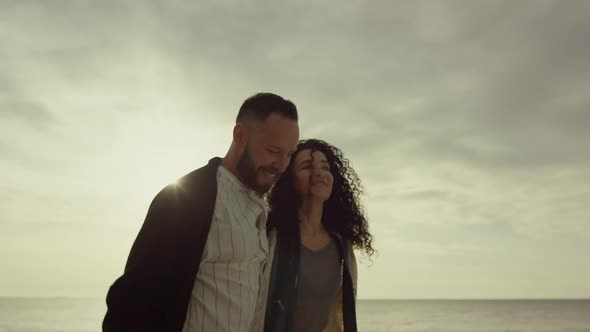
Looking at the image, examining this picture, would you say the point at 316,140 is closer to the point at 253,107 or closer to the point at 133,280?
the point at 253,107

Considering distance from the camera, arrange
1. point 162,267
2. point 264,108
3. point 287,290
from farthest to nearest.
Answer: point 287,290 < point 264,108 < point 162,267

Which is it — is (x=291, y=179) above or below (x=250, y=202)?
above

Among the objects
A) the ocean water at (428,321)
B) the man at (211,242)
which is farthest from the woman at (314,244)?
the ocean water at (428,321)

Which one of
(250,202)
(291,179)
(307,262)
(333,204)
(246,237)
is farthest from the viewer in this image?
(333,204)

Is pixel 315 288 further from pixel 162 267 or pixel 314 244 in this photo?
pixel 162 267

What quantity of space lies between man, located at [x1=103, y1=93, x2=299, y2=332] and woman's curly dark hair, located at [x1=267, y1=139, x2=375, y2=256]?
7.40 ft

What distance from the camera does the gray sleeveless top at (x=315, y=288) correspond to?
16.3 feet

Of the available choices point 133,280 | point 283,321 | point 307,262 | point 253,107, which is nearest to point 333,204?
point 307,262

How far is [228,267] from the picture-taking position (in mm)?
2699

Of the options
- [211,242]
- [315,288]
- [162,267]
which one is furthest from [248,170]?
[315,288]

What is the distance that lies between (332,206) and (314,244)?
75 cm

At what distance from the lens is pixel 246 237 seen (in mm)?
2820

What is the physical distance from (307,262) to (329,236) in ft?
1.86

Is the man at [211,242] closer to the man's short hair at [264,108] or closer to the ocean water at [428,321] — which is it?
the man's short hair at [264,108]
